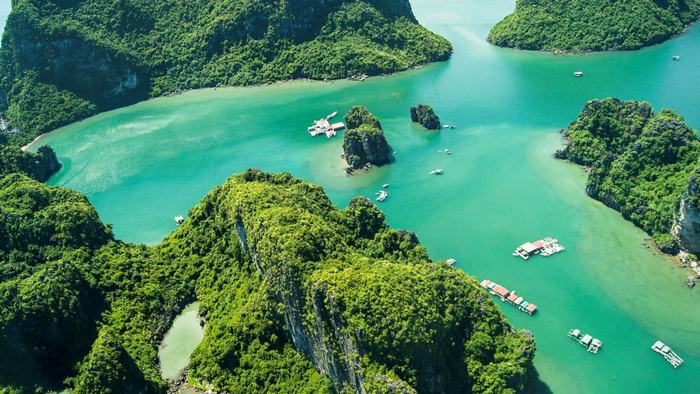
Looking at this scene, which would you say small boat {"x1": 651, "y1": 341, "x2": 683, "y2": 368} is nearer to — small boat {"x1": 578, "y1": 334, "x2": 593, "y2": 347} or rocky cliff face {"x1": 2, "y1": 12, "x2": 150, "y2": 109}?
small boat {"x1": 578, "y1": 334, "x2": 593, "y2": 347}

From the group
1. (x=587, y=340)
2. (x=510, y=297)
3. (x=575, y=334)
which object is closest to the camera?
(x=587, y=340)

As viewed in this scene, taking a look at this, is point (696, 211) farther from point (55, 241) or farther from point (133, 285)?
point (55, 241)

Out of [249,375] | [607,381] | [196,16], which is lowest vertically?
[607,381]

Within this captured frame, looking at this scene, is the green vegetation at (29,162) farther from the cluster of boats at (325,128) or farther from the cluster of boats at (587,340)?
the cluster of boats at (587,340)

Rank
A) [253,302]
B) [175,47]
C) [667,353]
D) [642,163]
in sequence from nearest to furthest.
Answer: [667,353]
[253,302]
[642,163]
[175,47]

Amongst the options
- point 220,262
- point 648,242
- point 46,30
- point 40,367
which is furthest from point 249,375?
point 46,30

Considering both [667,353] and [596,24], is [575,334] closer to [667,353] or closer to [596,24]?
[667,353]

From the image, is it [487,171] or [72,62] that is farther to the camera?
[72,62]

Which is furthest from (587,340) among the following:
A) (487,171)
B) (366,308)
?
(487,171)
